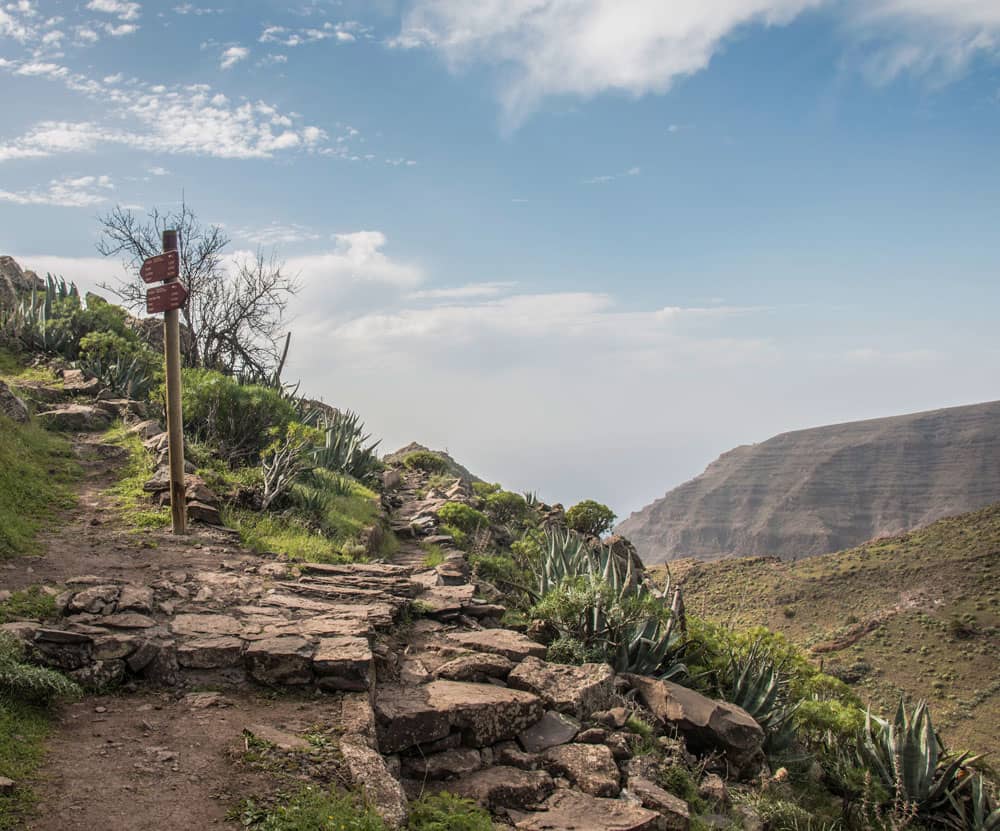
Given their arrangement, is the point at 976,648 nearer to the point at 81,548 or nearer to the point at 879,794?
the point at 879,794

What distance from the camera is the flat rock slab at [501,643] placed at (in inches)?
270

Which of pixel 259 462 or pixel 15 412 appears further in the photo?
pixel 259 462

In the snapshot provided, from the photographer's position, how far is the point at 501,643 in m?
7.03

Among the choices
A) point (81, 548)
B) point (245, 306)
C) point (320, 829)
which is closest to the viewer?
point (320, 829)

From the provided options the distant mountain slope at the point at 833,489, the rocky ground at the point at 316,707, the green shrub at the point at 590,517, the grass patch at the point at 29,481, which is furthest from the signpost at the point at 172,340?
the distant mountain slope at the point at 833,489

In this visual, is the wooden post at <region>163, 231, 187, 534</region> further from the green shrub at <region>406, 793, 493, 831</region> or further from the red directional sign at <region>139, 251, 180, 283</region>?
the green shrub at <region>406, 793, 493, 831</region>

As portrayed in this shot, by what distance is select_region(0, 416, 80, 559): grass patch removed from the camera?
312 inches

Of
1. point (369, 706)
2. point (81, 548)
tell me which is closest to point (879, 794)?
point (369, 706)

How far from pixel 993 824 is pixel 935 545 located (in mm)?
33375

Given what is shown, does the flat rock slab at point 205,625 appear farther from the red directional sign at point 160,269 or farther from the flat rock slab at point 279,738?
the red directional sign at point 160,269

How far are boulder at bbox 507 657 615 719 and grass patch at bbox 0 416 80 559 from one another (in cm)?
525

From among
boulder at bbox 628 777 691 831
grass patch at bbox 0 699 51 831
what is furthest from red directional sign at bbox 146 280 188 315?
boulder at bbox 628 777 691 831

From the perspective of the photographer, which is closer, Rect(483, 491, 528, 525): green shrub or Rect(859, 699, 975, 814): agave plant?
Rect(859, 699, 975, 814): agave plant

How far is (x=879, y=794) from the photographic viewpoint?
24.8 ft
